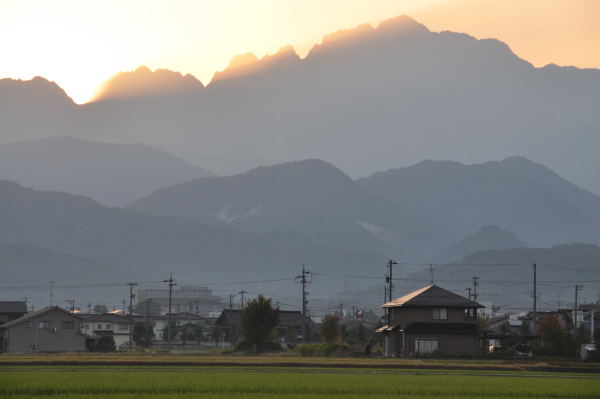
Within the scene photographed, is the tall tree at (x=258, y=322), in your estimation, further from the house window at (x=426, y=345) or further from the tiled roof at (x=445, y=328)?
the house window at (x=426, y=345)

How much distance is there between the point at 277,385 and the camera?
134 ft

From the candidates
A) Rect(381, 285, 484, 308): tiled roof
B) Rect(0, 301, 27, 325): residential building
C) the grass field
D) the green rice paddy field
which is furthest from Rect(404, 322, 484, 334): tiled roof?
Rect(0, 301, 27, 325): residential building

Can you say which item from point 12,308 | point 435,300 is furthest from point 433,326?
point 12,308

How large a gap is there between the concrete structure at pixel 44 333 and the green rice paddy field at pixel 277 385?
56437mm

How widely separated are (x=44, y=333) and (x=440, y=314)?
1668 inches

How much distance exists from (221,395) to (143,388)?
363 centimetres

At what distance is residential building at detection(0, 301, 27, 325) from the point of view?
113 m

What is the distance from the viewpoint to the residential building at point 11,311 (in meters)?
113

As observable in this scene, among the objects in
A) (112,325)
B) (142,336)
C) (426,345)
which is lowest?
(142,336)

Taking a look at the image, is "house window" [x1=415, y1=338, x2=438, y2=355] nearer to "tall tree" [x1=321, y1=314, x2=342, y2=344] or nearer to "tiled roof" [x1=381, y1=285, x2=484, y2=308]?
"tiled roof" [x1=381, y1=285, x2=484, y2=308]

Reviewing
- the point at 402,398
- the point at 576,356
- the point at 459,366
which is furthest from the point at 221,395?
the point at 576,356

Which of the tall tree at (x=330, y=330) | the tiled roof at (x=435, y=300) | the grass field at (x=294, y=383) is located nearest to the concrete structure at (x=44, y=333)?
the tall tree at (x=330, y=330)

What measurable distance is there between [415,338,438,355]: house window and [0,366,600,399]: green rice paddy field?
105ft

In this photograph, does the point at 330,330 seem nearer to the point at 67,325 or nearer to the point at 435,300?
the point at 435,300
